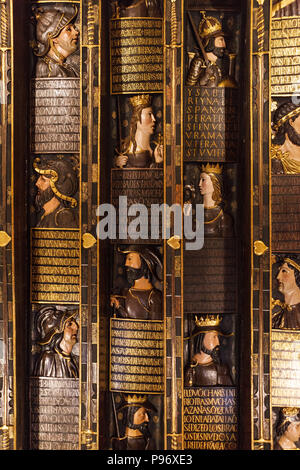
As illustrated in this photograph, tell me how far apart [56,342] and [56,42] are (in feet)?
7.46

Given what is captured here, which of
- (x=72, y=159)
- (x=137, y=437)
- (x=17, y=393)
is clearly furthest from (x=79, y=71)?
(x=137, y=437)

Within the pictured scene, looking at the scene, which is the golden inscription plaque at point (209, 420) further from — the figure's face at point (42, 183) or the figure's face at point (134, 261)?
the figure's face at point (42, 183)

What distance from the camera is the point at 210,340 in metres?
3.37

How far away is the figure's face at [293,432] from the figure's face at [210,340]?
0.78 meters

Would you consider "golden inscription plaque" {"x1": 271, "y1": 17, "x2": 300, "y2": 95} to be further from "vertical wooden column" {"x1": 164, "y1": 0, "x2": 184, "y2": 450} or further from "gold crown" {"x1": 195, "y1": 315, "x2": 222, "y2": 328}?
"gold crown" {"x1": 195, "y1": 315, "x2": 222, "y2": 328}

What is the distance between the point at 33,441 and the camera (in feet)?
11.2

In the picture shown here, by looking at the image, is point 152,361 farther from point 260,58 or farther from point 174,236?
point 260,58

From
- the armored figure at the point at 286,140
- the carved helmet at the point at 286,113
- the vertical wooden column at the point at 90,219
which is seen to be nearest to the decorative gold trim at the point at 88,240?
the vertical wooden column at the point at 90,219

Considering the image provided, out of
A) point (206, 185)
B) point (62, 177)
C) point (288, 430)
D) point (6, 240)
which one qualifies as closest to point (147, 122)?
point (206, 185)

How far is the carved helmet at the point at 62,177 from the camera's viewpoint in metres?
3.37

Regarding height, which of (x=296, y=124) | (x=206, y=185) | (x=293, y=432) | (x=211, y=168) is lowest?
(x=293, y=432)

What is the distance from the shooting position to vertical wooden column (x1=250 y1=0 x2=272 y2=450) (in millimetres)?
3195

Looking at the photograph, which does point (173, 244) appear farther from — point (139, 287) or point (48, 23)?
point (48, 23)

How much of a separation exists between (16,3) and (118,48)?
0.79 meters
